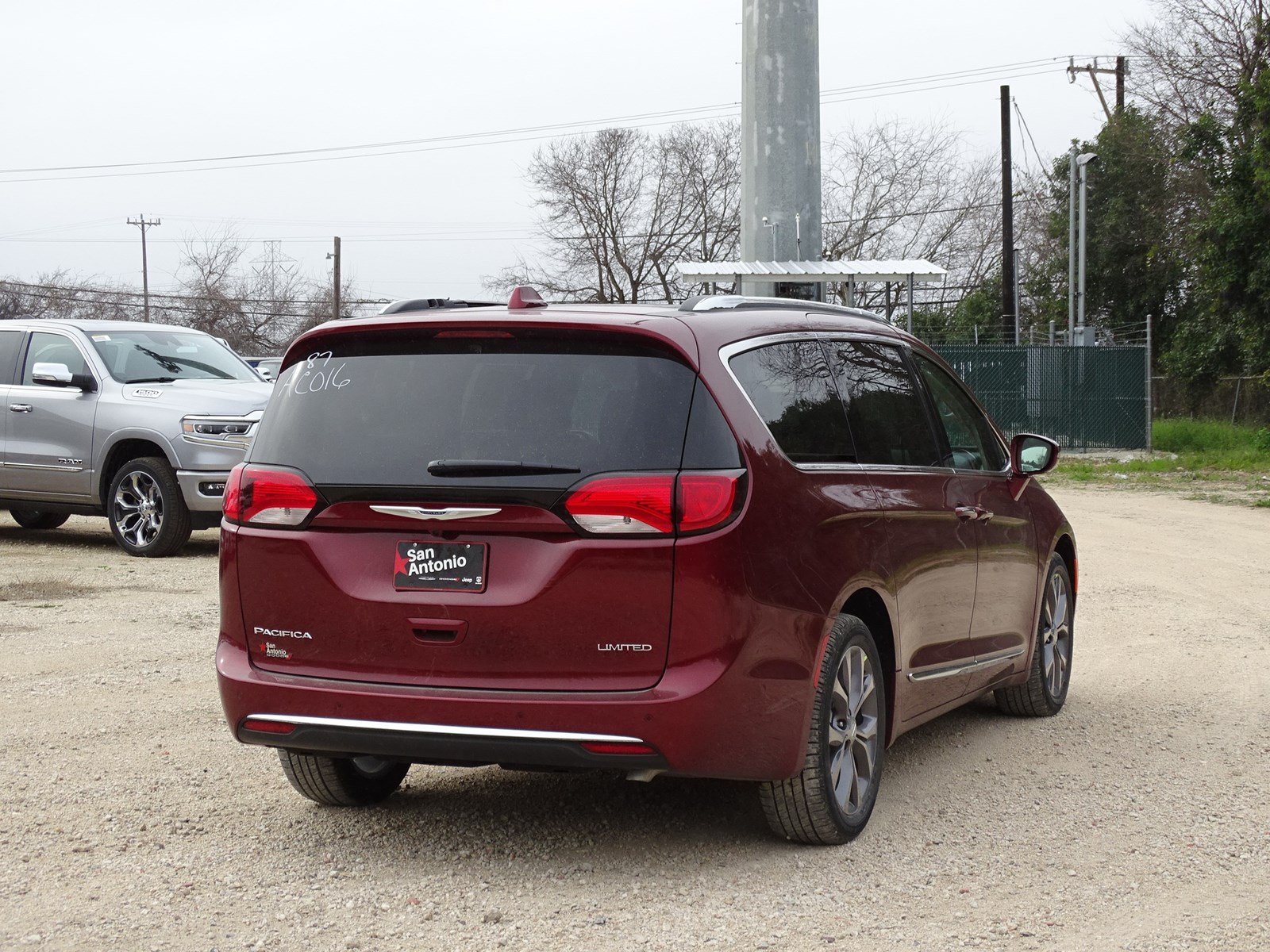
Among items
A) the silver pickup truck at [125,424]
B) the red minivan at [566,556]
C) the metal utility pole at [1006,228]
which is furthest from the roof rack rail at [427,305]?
the metal utility pole at [1006,228]

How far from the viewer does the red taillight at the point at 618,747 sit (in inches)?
174

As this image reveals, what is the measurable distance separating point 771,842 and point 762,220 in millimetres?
12887

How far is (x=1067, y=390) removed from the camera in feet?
97.0

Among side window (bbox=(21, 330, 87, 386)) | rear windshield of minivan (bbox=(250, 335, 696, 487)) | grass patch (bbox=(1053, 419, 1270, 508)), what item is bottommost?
grass patch (bbox=(1053, 419, 1270, 508))

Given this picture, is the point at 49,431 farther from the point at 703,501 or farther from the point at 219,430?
the point at 703,501

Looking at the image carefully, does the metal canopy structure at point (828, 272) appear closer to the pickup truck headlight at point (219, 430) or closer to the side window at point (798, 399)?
the pickup truck headlight at point (219, 430)

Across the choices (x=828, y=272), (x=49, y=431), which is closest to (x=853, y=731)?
(x=49, y=431)

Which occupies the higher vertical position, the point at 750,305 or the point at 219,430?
the point at 750,305

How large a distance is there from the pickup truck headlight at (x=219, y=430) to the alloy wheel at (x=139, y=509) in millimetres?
561

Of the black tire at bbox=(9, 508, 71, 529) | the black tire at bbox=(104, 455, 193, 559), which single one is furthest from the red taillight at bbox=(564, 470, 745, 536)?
the black tire at bbox=(9, 508, 71, 529)

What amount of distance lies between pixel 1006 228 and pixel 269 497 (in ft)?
124

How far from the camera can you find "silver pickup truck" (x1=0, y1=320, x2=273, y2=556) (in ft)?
42.3

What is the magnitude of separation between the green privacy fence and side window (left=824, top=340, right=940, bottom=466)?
23.6 m

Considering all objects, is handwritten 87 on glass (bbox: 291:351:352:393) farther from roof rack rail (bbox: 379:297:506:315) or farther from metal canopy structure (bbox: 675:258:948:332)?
metal canopy structure (bbox: 675:258:948:332)
